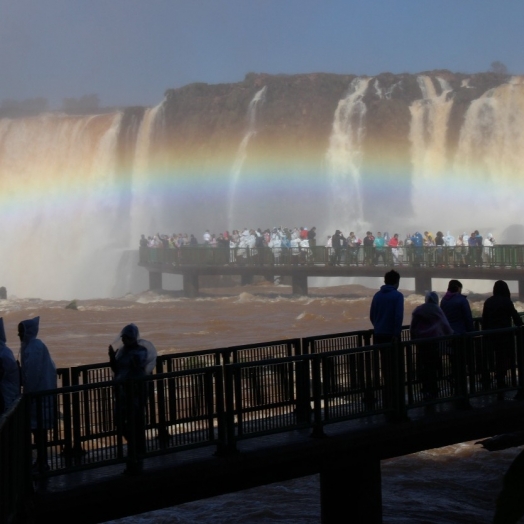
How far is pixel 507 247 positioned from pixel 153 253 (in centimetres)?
1615

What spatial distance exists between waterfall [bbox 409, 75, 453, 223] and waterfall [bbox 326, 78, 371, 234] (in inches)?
108

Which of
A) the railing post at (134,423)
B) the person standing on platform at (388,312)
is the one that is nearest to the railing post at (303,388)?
the person standing on platform at (388,312)

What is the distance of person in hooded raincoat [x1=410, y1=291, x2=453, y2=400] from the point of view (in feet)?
27.6

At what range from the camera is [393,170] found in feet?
157

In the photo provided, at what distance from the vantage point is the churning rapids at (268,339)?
10609 mm

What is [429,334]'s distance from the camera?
346 inches

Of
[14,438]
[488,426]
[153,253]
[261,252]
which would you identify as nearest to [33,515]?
[14,438]

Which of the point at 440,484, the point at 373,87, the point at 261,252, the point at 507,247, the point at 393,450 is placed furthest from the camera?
the point at 373,87

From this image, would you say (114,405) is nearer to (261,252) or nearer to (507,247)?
(507,247)

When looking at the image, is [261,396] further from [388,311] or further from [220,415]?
[388,311]

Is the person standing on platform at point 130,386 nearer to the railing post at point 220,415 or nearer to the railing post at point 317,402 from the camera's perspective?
the railing post at point 220,415

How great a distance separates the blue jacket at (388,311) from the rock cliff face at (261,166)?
37.7m

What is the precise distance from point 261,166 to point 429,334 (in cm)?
4508

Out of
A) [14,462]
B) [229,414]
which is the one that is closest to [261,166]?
[229,414]
